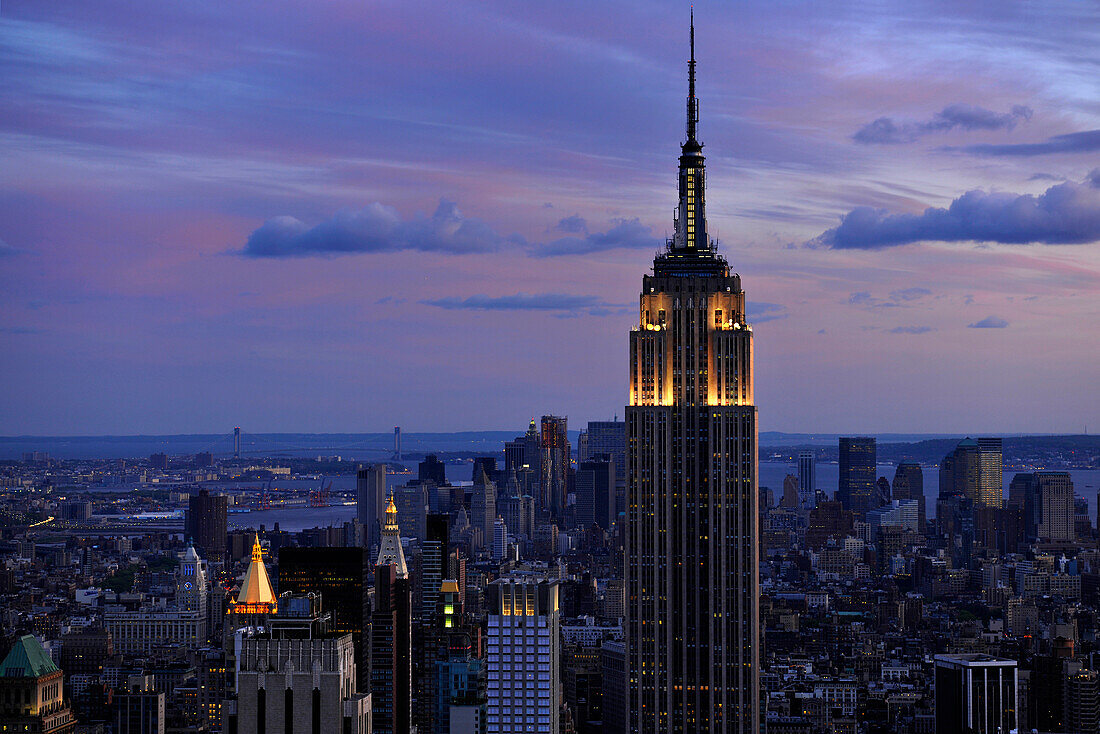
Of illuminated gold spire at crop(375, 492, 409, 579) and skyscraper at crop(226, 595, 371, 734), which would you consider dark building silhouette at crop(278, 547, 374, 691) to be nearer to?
illuminated gold spire at crop(375, 492, 409, 579)

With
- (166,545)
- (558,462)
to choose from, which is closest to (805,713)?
(166,545)

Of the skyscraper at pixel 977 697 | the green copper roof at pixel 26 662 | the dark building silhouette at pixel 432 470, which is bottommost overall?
the skyscraper at pixel 977 697

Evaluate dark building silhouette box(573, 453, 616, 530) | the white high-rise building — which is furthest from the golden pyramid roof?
dark building silhouette box(573, 453, 616, 530)

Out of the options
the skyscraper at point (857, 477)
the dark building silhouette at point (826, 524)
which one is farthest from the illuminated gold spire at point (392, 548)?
the skyscraper at point (857, 477)

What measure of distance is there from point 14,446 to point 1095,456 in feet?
141

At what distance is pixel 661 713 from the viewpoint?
34.0 metres

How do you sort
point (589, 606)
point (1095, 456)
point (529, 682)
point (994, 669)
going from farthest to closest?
point (1095, 456) → point (589, 606) → point (994, 669) → point (529, 682)

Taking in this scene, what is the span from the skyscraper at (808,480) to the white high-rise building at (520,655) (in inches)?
2009

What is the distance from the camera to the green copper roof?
1270 inches

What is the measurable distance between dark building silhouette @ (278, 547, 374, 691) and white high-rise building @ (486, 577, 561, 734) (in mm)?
8121

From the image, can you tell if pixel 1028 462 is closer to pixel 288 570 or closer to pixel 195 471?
pixel 195 471

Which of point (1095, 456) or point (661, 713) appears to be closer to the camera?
point (661, 713)

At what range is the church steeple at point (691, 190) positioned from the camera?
37219 millimetres

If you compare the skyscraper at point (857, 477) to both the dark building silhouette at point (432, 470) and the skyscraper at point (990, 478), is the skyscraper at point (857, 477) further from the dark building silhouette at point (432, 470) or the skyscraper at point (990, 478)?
the dark building silhouette at point (432, 470)
